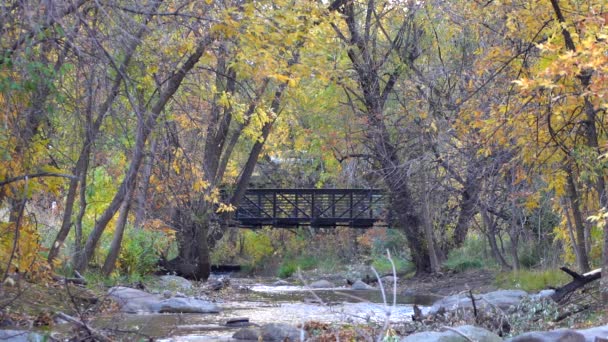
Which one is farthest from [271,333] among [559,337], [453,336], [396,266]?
[396,266]

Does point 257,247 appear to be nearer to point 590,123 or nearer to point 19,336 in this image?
point 590,123

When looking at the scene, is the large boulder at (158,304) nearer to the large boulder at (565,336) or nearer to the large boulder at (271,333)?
the large boulder at (271,333)

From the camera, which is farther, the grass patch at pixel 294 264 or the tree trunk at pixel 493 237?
the grass patch at pixel 294 264

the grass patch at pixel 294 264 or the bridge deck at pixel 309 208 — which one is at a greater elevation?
the bridge deck at pixel 309 208

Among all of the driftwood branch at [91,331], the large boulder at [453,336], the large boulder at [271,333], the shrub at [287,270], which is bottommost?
the shrub at [287,270]

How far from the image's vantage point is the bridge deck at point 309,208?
33.4m

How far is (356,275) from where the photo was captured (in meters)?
30.6

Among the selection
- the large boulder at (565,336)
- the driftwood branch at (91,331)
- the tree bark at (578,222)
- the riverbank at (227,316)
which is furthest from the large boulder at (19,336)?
the tree bark at (578,222)

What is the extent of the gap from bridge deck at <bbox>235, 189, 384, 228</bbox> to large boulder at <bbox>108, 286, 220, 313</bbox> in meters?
16.1

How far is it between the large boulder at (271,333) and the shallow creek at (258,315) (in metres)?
0.23

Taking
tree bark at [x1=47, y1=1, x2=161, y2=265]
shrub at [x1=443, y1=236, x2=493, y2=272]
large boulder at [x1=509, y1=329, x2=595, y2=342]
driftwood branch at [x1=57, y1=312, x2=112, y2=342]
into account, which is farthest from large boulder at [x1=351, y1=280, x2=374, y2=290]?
driftwood branch at [x1=57, y1=312, x2=112, y2=342]

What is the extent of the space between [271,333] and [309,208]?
81.5ft

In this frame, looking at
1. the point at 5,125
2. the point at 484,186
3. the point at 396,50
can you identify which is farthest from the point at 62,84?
the point at 396,50

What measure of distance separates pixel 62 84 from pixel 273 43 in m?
3.44
